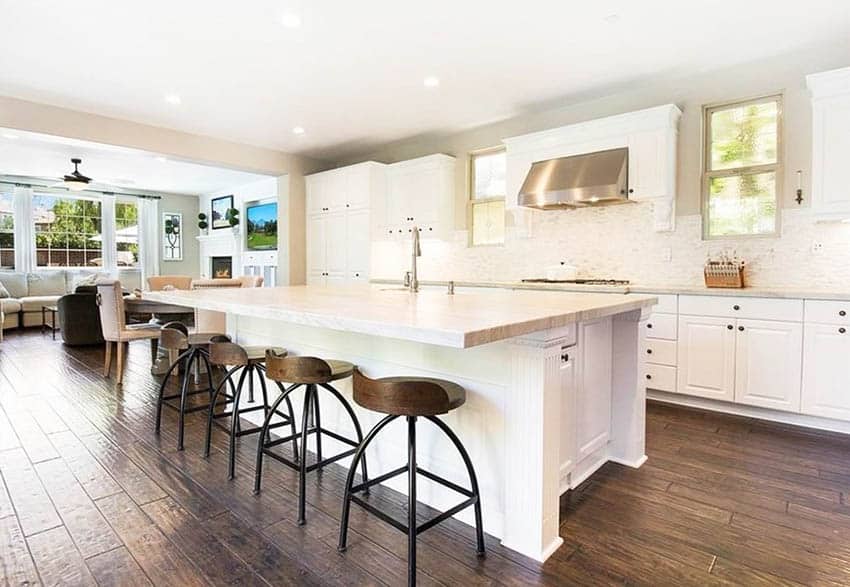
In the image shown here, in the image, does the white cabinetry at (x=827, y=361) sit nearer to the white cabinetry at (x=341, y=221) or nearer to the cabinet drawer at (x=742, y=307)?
the cabinet drawer at (x=742, y=307)

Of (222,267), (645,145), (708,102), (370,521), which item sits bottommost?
(370,521)

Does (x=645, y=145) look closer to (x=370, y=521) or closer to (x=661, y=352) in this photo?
(x=661, y=352)

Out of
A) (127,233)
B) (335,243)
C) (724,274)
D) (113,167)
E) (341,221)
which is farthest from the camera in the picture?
(127,233)

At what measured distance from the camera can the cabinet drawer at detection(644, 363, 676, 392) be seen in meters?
3.64

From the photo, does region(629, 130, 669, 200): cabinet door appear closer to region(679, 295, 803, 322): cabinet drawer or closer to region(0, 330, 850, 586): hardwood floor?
region(679, 295, 803, 322): cabinet drawer

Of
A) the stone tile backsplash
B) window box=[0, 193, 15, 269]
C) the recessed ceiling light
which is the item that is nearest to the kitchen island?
the recessed ceiling light

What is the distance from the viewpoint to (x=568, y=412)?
2.09 meters

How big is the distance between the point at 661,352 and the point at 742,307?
64 centimetres

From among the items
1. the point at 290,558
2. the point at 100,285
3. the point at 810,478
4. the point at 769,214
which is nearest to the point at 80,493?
the point at 290,558

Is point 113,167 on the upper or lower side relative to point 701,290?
upper

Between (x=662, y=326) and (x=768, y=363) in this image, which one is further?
(x=662, y=326)

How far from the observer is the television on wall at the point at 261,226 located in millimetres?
8969

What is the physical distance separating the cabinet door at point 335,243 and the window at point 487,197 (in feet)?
5.84

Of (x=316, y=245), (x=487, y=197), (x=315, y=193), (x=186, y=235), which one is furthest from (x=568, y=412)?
(x=186, y=235)
